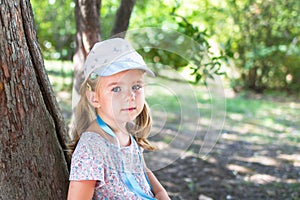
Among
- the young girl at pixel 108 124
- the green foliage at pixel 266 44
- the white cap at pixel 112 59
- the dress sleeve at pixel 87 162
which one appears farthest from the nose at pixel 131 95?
the green foliage at pixel 266 44

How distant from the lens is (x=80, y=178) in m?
1.68

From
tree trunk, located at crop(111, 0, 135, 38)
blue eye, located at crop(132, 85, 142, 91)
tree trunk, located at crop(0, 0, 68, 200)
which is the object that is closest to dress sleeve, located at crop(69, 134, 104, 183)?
tree trunk, located at crop(0, 0, 68, 200)

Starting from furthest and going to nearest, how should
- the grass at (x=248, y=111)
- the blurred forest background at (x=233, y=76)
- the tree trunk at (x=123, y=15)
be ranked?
the grass at (x=248, y=111) < the blurred forest background at (x=233, y=76) < the tree trunk at (x=123, y=15)

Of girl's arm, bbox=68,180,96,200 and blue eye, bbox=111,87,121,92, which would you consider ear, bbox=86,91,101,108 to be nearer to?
blue eye, bbox=111,87,121,92

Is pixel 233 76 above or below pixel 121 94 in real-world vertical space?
below

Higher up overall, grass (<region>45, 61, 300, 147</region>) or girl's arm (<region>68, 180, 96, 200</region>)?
girl's arm (<region>68, 180, 96, 200</region>)

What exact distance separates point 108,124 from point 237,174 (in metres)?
3.05

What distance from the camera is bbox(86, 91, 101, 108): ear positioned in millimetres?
1840

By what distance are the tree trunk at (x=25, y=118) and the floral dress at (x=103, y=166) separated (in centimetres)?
14

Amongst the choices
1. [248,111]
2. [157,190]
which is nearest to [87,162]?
[157,190]

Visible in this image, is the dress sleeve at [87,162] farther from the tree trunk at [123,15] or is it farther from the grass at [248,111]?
the grass at [248,111]

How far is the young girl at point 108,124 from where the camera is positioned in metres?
1.71

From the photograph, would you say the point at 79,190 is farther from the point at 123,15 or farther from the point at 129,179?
the point at 123,15

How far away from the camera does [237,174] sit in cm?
464
